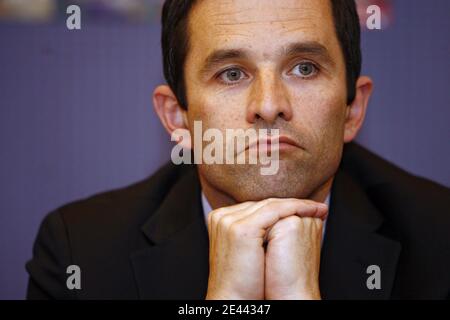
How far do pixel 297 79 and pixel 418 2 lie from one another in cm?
100

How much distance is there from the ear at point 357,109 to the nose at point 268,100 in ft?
1.29

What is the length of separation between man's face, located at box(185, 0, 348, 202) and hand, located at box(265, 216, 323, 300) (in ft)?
0.43

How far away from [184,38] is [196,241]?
2.18ft

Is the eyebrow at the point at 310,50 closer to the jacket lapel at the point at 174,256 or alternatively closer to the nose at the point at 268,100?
the nose at the point at 268,100

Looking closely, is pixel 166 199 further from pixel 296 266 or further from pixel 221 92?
pixel 296 266

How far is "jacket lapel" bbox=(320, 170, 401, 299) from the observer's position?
1.89 metres

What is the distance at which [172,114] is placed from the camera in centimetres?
209

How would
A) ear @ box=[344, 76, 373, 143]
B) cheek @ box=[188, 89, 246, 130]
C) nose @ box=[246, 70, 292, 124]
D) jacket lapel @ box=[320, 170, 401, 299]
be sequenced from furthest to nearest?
ear @ box=[344, 76, 373, 143] → jacket lapel @ box=[320, 170, 401, 299] → cheek @ box=[188, 89, 246, 130] → nose @ box=[246, 70, 292, 124]

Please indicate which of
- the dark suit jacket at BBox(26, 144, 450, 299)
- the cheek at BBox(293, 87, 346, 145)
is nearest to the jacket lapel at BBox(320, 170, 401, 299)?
the dark suit jacket at BBox(26, 144, 450, 299)

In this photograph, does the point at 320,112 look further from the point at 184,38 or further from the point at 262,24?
the point at 184,38

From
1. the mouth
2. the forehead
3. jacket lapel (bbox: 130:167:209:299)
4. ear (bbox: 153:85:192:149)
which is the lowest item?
jacket lapel (bbox: 130:167:209:299)

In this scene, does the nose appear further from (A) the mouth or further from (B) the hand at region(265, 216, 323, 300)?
(B) the hand at region(265, 216, 323, 300)

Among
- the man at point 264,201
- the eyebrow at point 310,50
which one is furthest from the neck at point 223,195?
the eyebrow at point 310,50

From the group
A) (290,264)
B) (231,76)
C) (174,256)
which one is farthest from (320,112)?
(174,256)
